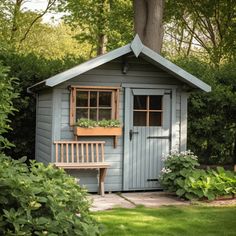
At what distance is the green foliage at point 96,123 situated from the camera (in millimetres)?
8320

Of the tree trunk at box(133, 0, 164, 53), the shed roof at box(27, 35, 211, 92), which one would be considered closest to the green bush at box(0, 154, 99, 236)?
the shed roof at box(27, 35, 211, 92)

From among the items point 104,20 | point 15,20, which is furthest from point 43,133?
point 15,20

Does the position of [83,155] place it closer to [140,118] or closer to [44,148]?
[44,148]

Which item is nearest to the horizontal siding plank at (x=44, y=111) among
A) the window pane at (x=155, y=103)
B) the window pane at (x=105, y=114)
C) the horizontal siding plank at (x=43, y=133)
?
the horizontal siding plank at (x=43, y=133)

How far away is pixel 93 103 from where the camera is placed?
28.4ft

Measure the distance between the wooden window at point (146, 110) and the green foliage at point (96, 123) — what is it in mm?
541

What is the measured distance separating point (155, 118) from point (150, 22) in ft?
16.6

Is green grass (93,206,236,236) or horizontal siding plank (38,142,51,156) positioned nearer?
green grass (93,206,236,236)

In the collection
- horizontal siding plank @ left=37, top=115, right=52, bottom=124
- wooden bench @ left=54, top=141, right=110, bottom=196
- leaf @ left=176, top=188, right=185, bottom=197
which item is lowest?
leaf @ left=176, top=188, right=185, bottom=197

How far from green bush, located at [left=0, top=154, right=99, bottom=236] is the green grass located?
1999mm

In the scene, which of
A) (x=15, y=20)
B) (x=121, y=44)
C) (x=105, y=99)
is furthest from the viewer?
(x=15, y=20)

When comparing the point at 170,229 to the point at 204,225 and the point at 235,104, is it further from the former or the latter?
the point at 235,104

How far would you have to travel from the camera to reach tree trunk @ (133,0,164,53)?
13.1 m

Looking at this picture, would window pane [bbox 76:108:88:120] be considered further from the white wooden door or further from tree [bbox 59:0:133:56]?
tree [bbox 59:0:133:56]
